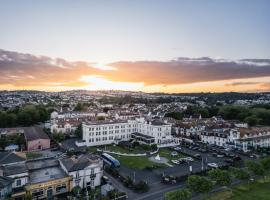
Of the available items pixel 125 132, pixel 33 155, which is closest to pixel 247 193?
pixel 33 155

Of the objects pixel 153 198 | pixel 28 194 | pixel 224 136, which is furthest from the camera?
pixel 224 136

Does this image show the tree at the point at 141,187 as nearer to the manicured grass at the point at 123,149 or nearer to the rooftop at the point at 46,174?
the rooftop at the point at 46,174

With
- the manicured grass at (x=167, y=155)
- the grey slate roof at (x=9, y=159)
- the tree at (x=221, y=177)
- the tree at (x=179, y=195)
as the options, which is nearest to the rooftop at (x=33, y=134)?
the grey slate roof at (x=9, y=159)

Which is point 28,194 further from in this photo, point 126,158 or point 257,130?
point 257,130

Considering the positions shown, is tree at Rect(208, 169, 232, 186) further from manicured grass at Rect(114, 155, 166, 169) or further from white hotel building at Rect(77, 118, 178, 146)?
white hotel building at Rect(77, 118, 178, 146)

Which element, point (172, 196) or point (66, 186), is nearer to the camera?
point (172, 196)

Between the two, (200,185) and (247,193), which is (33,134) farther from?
(247,193)

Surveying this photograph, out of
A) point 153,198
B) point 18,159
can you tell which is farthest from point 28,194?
point 153,198
